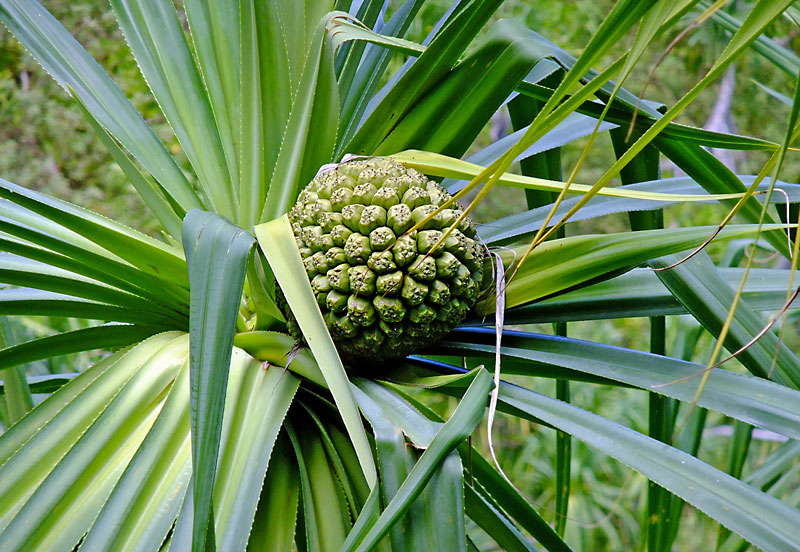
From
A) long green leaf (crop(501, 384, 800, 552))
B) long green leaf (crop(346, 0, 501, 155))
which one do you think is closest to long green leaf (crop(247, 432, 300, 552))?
long green leaf (crop(501, 384, 800, 552))

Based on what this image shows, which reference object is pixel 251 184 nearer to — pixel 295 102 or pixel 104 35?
pixel 295 102

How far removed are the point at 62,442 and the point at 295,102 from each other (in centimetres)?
41

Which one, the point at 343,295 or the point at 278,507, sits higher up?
the point at 343,295

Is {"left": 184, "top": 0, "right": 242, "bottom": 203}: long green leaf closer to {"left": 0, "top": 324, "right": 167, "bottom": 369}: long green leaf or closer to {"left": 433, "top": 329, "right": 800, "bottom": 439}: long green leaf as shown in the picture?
{"left": 0, "top": 324, "right": 167, "bottom": 369}: long green leaf

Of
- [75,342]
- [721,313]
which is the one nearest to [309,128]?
[75,342]

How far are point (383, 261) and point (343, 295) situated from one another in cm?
5

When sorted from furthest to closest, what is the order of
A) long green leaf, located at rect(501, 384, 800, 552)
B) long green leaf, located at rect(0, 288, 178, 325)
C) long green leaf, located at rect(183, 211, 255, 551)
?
long green leaf, located at rect(0, 288, 178, 325) < long green leaf, located at rect(501, 384, 800, 552) < long green leaf, located at rect(183, 211, 255, 551)

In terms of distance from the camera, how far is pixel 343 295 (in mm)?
708

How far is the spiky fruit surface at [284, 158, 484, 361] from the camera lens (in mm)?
696

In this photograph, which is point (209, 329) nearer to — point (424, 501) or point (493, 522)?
point (424, 501)

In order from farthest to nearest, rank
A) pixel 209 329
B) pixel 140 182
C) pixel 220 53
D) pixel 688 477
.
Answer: pixel 220 53 → pixel 140 182 → pixel 688 477 → pixel 209 329

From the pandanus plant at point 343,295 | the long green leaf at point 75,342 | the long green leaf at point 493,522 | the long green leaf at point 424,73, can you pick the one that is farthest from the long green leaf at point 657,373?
the long green leaf at point 75,342

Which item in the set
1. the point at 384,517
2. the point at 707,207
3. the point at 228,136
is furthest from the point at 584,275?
the point at 707,207

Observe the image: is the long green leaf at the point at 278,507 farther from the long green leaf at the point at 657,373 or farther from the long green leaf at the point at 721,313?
the long green leaf at the point at 721,313
